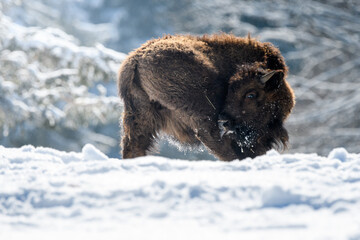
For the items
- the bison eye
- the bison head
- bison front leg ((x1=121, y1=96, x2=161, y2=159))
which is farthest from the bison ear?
bison front leg ((x1=121, y1=96, x2=161, y2=159))

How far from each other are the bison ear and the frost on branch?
7.17 metres

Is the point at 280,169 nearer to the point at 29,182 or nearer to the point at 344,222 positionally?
the point at 344,222

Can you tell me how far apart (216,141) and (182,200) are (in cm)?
211

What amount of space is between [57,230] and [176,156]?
1276cm

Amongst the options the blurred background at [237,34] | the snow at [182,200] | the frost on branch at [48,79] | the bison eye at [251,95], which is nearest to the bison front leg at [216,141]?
the bison eye at [251,95]

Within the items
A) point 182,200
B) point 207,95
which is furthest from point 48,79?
point 182,200

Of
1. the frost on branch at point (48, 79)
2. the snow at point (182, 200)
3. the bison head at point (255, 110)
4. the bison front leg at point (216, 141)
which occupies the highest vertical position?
the frost on branch at point (48, 79)

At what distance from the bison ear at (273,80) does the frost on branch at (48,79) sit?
7174 mm

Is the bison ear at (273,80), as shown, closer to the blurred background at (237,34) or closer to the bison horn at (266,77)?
the bison horn at (266,77)

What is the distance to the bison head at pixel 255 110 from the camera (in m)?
4.33

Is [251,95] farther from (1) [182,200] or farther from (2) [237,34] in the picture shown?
(2) [237,34]

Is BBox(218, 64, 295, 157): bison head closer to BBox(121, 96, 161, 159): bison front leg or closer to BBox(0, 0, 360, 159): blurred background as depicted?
BBox(121, 96, 161, 159): bison front leg

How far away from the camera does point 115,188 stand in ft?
7.77

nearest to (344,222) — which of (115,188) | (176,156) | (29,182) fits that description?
(115,188)
